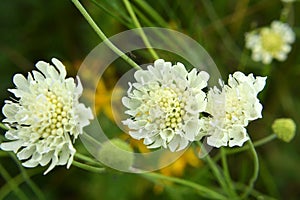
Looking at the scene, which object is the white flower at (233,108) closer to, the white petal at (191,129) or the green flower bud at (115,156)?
the white petal at (191,129)

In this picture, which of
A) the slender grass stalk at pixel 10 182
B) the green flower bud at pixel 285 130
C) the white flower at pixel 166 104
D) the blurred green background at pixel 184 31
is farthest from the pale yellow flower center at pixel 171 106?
the blurred green background at pixel 184 31

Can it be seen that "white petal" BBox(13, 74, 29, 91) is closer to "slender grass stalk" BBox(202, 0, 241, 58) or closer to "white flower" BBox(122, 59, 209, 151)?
"white flower" BBox(122, 59, 209, 151)

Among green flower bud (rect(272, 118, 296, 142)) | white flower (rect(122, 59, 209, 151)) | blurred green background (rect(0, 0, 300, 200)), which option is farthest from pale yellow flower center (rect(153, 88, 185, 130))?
blurred green background (rect(0, 0, 300, 200))

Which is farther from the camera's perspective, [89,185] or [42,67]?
[89,185]

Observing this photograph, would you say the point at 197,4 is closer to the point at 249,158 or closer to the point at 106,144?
the point at 249,158

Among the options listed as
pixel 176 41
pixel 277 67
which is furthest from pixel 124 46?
pixel 277 67
